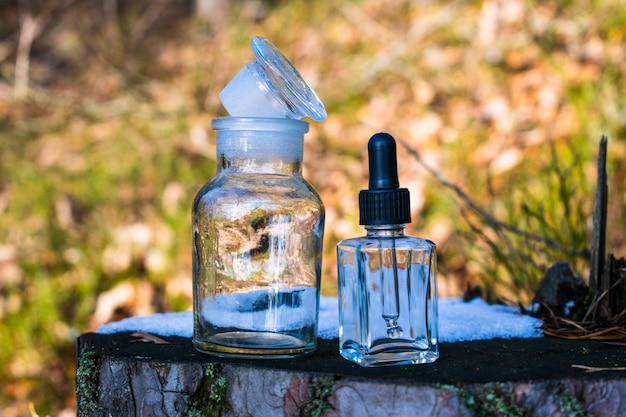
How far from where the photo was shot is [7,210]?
4.77 m

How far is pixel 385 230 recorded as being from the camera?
4.25 ft

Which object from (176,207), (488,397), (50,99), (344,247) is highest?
(50,99)

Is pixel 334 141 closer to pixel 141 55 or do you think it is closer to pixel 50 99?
pixel 50 99

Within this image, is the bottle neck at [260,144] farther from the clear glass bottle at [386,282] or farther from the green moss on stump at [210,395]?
the green moss on stump at [210,395]

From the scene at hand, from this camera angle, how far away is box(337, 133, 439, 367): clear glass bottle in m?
1.27

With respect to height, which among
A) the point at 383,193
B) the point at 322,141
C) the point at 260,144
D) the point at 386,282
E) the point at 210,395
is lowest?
the point at 210,395

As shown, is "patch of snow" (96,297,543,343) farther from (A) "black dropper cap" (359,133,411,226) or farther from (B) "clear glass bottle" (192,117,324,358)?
(A) "black dropper cap" (359,133,411,226)

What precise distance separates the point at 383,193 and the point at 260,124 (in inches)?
10.5

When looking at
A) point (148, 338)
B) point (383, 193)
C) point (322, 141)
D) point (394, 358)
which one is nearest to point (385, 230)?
point (383, 193)

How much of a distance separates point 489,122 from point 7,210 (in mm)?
3129

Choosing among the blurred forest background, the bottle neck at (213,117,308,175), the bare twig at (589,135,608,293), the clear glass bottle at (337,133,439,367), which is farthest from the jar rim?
the blurred forest background

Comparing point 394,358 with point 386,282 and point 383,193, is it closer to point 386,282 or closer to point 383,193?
point 386,282

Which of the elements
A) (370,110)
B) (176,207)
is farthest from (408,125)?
(176,207)

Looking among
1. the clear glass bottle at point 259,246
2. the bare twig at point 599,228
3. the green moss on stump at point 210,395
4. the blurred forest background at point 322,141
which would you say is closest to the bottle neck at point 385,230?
the clear glass bottle at point 259,246
